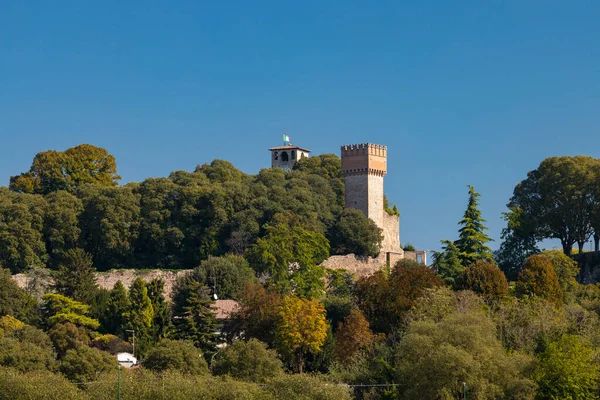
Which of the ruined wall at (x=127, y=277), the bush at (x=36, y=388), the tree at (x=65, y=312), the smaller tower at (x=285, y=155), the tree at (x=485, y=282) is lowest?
the bush at (x=36, y=388)

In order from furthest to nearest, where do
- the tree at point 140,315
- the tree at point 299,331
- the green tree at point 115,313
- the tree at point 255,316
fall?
1. the green tree at point 115,313
2. the tree at point 140,315
3. the tree at point 255,316
4. the tree at point 299,331

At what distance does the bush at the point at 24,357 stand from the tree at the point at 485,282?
1768cm

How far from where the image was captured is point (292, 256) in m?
67.8

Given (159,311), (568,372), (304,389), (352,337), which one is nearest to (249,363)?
(352,337)

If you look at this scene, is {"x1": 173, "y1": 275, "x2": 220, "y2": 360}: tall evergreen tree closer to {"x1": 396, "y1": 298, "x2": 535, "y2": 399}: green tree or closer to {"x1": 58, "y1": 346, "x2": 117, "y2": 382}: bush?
{"x1": 58, "y1": 346, "x2": 117, "y2": 382}: bush

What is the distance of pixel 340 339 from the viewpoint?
56.8m

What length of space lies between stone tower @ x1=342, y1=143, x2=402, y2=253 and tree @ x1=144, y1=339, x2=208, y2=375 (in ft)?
73.5

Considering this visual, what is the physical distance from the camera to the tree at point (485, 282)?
58781 millimetres

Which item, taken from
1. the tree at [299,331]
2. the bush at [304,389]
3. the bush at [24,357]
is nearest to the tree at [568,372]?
the bush at [304,389]

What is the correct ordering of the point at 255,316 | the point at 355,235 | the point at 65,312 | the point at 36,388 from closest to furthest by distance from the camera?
the point at 36,388 < the point at 255,316 < the point at 65,312 < the point at 355,235

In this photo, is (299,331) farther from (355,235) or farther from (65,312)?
(355,235)

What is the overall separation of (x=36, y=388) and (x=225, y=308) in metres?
16.1

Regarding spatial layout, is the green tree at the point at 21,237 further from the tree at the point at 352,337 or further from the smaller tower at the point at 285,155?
the smaller tower at the point at 285,155

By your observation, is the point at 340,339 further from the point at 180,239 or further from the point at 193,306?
the point at 180,239
